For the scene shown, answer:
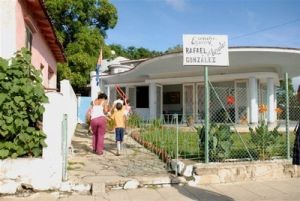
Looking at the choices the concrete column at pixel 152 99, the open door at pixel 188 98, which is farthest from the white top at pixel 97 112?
the concrete column at pixel 152 99

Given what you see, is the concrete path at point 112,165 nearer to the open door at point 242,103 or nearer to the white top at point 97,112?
the white top at point 97,112

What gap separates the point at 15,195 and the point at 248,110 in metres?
14.6

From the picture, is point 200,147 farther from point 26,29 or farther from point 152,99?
point 152,99

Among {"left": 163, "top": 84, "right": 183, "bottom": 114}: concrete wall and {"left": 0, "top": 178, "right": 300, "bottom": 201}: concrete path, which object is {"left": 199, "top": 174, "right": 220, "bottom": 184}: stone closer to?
{"left": 0, "top": 178, "right": 300, "bottom": 201}: concrete path

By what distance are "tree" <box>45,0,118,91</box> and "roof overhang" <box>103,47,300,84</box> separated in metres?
3.30

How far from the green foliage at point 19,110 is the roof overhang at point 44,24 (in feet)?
9.27

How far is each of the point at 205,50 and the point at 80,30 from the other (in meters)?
20.3

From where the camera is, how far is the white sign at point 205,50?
8.64 meters

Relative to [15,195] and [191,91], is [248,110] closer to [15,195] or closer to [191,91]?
[191,91]

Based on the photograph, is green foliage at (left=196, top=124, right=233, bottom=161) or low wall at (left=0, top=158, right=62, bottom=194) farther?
green foliage at (left=196, top=124, right=233, bottom=161)

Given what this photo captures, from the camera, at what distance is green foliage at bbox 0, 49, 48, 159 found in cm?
690

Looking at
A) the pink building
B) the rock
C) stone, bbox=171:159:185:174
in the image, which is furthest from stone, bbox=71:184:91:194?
the pink building

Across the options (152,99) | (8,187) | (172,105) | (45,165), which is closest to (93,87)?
(152,99)

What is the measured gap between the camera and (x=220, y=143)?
8.71 metres
